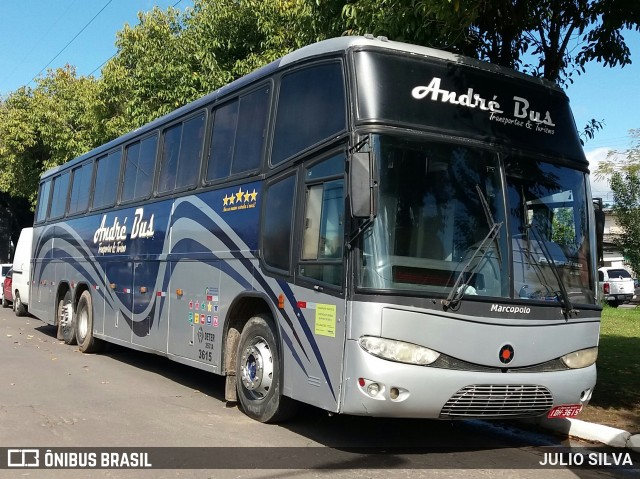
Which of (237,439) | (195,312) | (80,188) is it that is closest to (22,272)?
(80,188)

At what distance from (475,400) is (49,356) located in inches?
345

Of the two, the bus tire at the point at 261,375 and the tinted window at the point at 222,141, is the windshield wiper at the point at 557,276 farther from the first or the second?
the tinted window at the point at 222,141

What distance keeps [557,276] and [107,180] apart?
8.61 meters

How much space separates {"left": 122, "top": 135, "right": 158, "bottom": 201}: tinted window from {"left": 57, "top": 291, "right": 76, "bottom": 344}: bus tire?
3.45 m

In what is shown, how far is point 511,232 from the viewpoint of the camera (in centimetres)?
609

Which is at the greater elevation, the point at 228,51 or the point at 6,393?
the point at 228,51

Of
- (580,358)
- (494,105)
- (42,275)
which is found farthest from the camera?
(42,275)

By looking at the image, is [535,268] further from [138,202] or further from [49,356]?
[49,356]

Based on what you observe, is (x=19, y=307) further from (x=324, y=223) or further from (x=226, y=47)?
(x=324, y=223)

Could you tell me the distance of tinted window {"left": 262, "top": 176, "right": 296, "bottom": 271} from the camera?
22.1 feet

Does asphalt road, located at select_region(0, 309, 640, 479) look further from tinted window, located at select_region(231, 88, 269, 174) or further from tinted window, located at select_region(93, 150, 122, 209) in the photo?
tinted window, located at select_region(93, 150, 122, 209)

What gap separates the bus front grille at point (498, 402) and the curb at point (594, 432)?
1.08m

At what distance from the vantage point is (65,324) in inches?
544

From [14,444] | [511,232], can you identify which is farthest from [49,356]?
[511,232]
